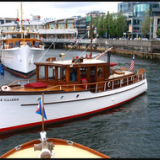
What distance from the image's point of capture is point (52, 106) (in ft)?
46.6

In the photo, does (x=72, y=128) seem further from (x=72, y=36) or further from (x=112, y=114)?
(x=72, y=36)

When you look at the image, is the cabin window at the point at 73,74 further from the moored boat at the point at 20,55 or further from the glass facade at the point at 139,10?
the glass facade at the point at 139,10

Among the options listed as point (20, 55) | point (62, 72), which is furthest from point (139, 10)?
point (62, 72)

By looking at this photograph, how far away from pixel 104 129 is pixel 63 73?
174 inches

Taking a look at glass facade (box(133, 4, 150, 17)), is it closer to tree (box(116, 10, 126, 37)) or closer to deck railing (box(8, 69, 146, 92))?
tree (box(116, 10, 126, 37))

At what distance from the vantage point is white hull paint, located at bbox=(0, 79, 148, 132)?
1327 cm

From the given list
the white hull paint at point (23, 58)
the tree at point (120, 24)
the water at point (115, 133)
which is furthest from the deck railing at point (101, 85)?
the tree at point (120, 24)

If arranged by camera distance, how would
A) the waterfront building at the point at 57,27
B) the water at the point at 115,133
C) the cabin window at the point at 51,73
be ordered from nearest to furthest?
1. the water at the point at 115,133
2. the cabin window at the point at 51,73
3. the waterfront building at the point at 57,27

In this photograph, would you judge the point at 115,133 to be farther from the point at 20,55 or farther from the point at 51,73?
the point at 20,55

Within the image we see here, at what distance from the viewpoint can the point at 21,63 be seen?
3619 centimetres

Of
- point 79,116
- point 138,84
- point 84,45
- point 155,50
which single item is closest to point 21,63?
point 138,84

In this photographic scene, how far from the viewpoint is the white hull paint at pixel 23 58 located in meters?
35.7

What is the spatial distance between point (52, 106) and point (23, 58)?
2326cm

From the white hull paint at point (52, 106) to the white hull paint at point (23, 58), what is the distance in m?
21.1
